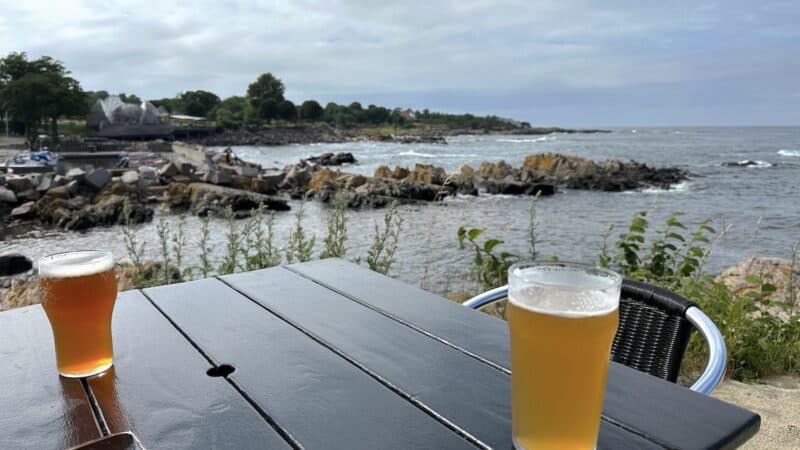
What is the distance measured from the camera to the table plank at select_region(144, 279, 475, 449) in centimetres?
86

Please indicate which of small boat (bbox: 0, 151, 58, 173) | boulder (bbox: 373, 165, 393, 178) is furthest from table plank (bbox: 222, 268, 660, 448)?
small boat (bbox: 0, 151, 58, 173)

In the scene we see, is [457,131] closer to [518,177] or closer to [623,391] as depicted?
[518,177]

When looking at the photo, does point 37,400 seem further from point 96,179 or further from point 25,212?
point 96,179

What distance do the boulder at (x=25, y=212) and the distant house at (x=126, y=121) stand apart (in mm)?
46721

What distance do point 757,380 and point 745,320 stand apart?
0.35 m

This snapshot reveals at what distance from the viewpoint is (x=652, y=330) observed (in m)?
1.75

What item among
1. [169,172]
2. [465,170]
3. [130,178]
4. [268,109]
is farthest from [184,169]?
[268,109]

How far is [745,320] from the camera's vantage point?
10.6 ft

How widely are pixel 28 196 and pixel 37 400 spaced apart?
16924mm

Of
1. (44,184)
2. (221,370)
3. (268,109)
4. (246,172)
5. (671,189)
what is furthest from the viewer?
(268,109)

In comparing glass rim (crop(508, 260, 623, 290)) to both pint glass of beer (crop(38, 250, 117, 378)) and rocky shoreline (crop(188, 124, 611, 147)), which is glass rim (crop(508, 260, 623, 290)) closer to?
pint glass of beer (crop(38, 250, 117, 378))

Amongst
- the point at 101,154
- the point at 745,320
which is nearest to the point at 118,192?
the point at 745,320

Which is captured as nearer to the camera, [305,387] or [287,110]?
[305,387]

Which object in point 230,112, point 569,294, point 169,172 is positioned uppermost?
point 230,112
